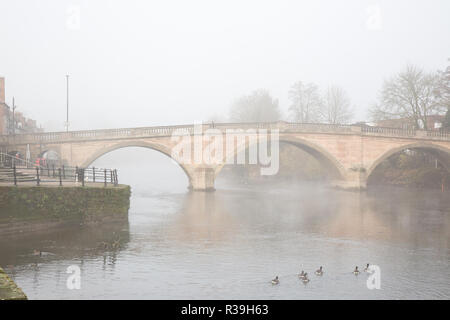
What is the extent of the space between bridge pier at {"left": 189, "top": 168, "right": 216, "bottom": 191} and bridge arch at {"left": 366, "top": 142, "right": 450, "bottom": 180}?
16.2m

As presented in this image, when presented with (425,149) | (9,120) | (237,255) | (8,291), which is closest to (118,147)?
(9,120)

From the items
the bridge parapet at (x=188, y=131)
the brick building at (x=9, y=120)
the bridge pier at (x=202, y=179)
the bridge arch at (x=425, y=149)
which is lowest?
the bridge pier at (x=202, y=179)

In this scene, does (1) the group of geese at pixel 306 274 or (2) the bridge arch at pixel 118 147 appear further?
(2) the bridge arch at pixel 118 147

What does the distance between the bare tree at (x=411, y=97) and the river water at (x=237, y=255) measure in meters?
26.2

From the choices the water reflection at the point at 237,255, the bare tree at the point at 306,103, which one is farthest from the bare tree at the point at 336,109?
the water reflection at the point at 237,255

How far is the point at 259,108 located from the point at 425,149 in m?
29.7

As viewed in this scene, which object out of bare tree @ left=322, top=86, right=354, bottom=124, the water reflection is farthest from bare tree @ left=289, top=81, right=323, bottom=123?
the water reflection

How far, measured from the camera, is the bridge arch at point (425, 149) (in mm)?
44944

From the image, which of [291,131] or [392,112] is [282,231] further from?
[392,112]

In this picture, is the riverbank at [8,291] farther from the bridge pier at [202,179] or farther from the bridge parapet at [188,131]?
the bridge pier at [202,179]

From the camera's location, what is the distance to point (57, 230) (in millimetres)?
18094

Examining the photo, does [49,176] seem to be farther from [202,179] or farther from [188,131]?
[202,179]
